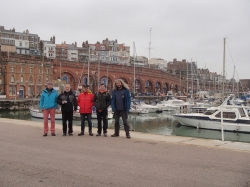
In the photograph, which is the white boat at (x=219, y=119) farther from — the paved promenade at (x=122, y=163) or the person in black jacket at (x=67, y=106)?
the paved promenade at (x=122, y=163)

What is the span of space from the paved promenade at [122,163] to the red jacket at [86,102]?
169cm

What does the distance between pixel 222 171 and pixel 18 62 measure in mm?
70006

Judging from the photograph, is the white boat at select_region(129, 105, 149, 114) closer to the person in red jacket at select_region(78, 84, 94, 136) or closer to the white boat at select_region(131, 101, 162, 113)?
the white boat at select_region(131, 101, 162, 113)

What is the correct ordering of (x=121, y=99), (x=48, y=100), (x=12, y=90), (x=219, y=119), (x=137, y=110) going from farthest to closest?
(x=12, y=90), (x=137, y=110), (x=219, y=119), (x=48, y=100), (x=121, y=99)

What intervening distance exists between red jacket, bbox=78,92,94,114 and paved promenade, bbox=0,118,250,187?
1.69m

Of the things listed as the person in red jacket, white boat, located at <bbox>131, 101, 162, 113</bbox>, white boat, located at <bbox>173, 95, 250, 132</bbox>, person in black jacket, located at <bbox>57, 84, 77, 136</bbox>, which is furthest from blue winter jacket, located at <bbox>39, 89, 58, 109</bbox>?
white boat, located at <bbox>131, 101, 162, 113</bbox>

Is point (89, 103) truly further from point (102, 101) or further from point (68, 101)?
point (68, 101)

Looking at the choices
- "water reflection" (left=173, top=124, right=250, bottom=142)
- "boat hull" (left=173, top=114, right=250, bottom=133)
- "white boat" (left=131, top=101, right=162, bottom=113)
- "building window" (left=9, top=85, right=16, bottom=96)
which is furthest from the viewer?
"building window" (left=9, top=85, right=16, bottom=96)

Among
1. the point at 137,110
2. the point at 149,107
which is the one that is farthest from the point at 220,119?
the point at 149,107

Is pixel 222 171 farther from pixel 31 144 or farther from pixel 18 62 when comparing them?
pixel 18 62

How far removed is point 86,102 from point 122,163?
5166 mm

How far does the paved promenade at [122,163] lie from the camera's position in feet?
18.6

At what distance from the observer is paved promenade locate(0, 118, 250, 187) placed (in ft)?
18.6

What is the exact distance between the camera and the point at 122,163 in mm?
6949
